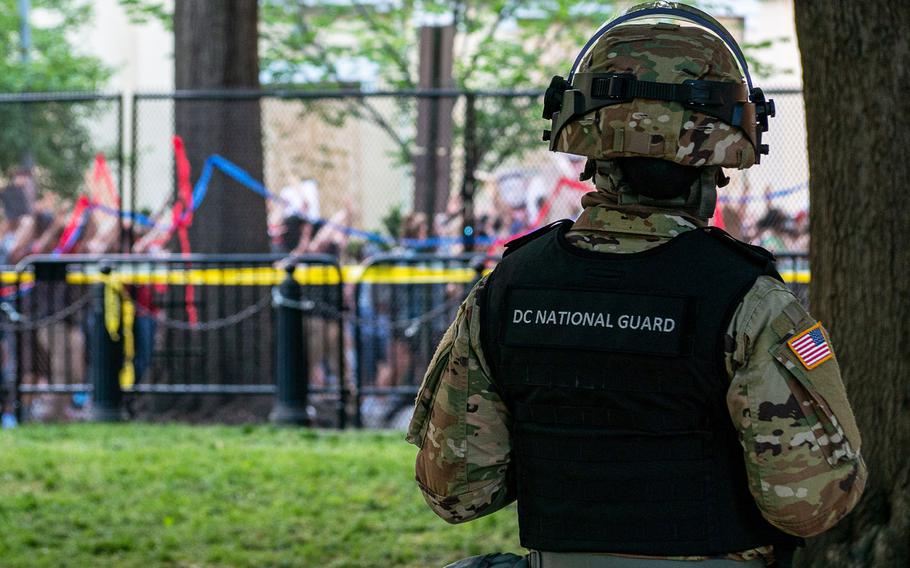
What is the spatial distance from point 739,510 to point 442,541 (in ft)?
14.0

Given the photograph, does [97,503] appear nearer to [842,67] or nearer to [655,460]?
[842,67]

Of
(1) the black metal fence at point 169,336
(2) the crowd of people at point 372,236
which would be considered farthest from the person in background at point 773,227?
(1) the black metal fence at point 169,336

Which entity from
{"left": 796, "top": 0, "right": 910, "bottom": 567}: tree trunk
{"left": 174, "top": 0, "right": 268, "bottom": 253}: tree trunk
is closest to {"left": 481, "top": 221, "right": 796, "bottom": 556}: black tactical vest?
{"left": 796, "top": 0, "right": 910, "bottom": 567}: tree trunk

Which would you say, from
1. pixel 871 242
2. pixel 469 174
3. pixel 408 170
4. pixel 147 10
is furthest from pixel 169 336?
pixel 871 242

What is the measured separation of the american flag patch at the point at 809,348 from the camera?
2.33 m

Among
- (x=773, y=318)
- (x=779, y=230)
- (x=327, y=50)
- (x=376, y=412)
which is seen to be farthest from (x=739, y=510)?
(x=327, y=50)

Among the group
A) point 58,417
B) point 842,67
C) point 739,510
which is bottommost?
point 58,417

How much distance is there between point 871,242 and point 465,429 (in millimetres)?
2082

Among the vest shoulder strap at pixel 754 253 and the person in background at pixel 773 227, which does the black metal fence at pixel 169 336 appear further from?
the vest shoulder strap at pixel 754 253

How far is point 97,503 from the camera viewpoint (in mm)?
7402

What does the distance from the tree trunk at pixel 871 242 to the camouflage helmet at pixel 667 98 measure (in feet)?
5.59

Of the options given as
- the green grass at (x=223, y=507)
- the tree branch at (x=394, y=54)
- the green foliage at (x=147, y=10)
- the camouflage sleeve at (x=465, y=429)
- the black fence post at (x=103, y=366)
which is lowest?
the green grass at (x=223, y=507)

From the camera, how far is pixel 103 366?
419 inches

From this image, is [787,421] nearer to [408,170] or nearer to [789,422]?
[789,422]
